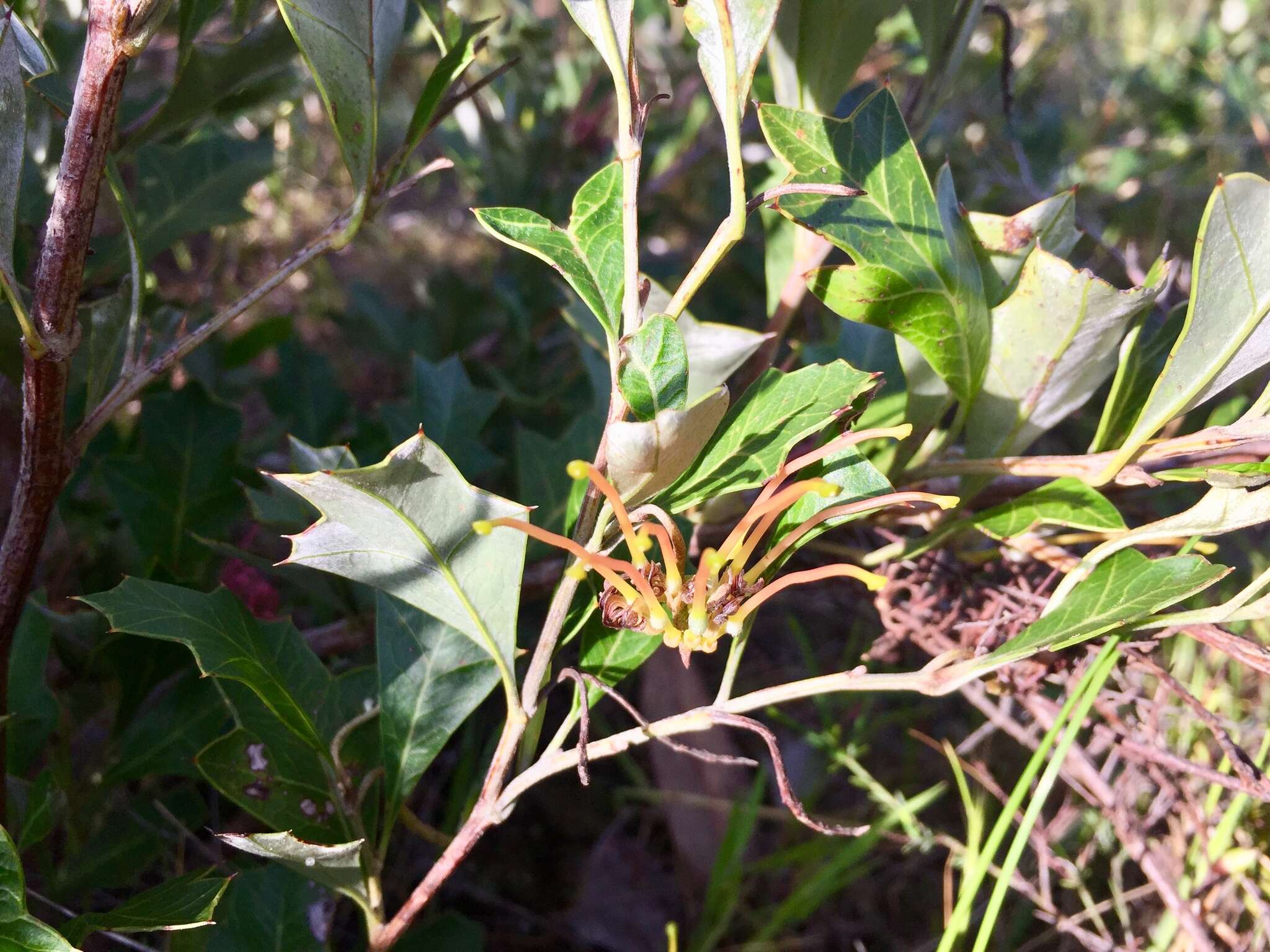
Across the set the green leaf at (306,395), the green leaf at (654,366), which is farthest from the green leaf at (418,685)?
the green leaf at (306,395)

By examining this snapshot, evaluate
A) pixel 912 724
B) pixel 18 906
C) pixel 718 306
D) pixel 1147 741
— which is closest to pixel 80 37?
pixel 18 906

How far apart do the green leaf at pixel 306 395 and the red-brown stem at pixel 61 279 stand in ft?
2.19

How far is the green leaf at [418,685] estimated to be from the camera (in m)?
0.73

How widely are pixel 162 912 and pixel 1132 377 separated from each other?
0.81m

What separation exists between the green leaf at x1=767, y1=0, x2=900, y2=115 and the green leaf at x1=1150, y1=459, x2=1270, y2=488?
1.38 feet

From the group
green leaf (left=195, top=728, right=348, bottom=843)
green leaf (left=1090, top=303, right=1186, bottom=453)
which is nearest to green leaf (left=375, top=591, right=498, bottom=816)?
green leaf (left=195, top=728, right=348, bottom=843)

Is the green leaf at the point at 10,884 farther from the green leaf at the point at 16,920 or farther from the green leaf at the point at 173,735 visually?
the green leaf at the point at 173,735

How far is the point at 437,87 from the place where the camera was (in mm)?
720

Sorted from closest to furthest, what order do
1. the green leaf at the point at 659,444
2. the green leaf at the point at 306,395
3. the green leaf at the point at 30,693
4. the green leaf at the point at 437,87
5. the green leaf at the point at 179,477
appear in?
the green leaf at the point at 659,444 < the green leaf at the point at 437,87 < the green leaf at the point at 30,693 < the green leaf at the point at 179,477 < the green leaf at the point at 306,395

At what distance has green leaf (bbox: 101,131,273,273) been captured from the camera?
1.06 meters

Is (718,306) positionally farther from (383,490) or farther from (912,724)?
(383,490)

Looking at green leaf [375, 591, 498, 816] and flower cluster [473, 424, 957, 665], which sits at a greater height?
flower cluster [473, 424, 957, 665]

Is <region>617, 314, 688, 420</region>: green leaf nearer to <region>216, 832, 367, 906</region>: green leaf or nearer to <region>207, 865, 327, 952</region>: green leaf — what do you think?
<region>216, 832, 367, 906</region>: green leaf

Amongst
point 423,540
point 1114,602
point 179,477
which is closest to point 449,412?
point 179,477
